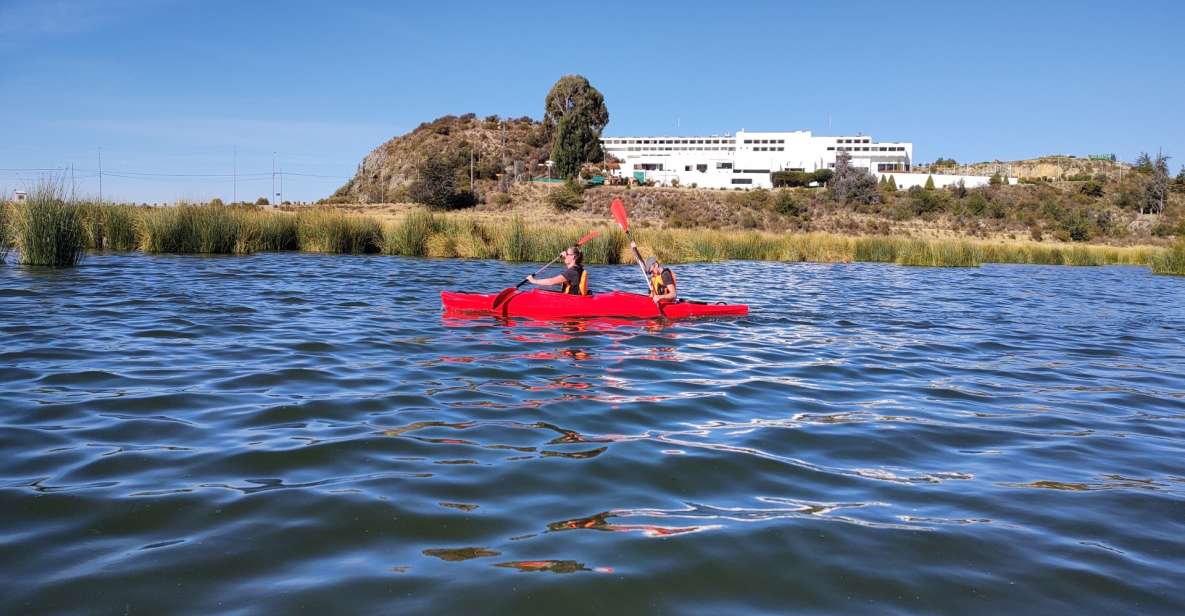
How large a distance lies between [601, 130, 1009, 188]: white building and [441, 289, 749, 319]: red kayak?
55.1 metres

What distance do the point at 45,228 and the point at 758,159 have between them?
68.7 meters

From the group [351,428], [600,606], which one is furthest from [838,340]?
[600,606]

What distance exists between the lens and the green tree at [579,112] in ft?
213

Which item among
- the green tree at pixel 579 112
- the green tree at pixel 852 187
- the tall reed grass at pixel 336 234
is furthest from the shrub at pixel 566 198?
the tall reed grass at pixel 336 234

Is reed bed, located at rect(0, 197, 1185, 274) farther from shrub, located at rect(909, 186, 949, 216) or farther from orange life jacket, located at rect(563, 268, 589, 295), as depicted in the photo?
shrub, located at rect(909, 186, 949, 216)

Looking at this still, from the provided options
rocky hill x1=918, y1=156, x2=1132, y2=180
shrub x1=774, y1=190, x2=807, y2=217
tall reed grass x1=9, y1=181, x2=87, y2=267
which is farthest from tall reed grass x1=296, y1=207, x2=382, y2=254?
rocky hill x1=918, y1=156, x2=1132, y2=180

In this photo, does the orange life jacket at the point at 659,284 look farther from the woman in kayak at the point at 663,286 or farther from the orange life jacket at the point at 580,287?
the orange life jacket at the point at 580,287

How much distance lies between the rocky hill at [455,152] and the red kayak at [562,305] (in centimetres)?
5326

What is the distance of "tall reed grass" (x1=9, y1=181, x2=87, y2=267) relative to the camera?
43.7ft

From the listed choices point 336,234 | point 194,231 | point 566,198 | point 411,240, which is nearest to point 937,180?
point 566,198

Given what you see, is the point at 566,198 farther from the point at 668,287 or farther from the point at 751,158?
the point at 668,287

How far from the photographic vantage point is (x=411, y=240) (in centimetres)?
2122

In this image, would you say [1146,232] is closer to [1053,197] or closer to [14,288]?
[1053,197]

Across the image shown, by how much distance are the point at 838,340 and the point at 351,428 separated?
635cm
